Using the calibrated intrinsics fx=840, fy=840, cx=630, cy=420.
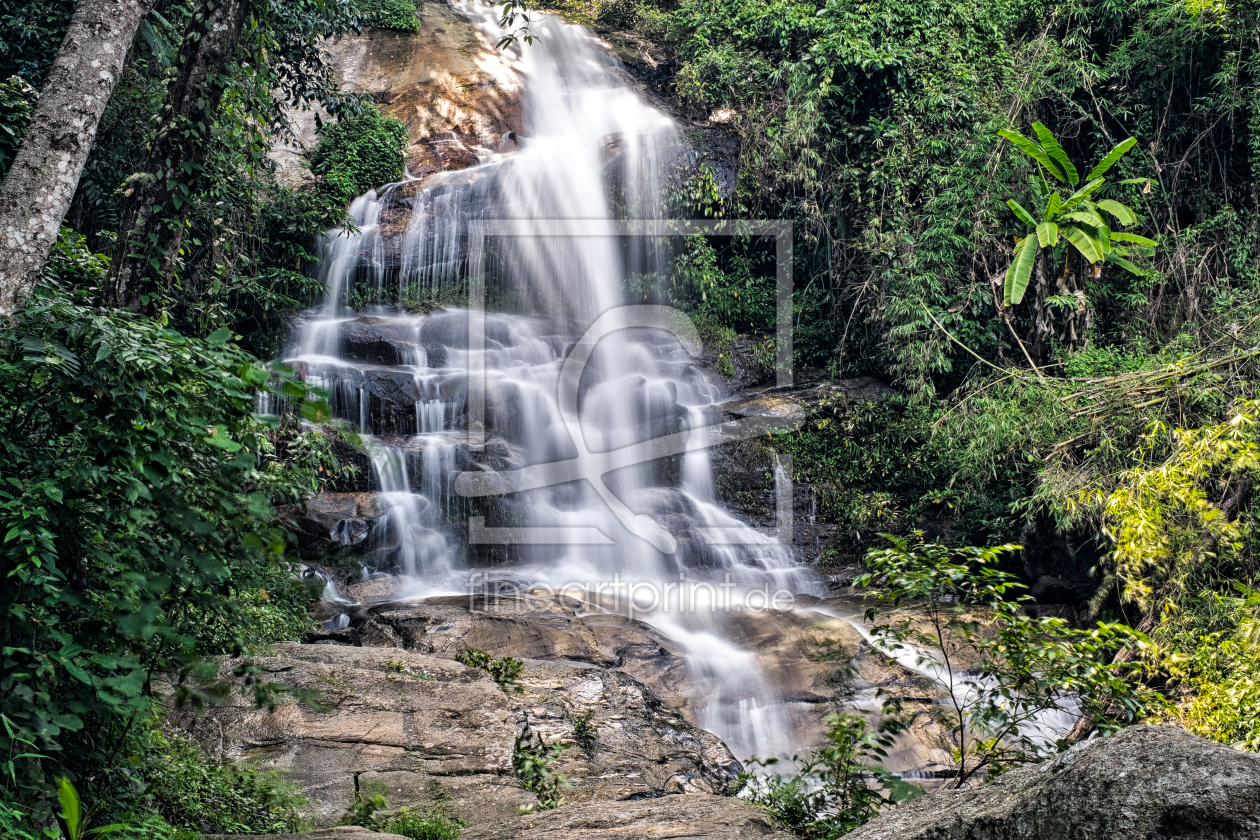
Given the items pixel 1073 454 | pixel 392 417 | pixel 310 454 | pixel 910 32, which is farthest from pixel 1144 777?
pixel 910 32

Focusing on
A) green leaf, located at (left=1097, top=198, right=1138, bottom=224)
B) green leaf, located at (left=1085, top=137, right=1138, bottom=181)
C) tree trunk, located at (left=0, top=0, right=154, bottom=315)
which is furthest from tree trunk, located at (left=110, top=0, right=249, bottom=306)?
green leaf, located at (left=1097, top=198, right=1138, bottom=224)

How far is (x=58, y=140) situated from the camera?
13.3 feet

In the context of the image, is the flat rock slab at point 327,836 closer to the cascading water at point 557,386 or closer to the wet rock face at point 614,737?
the wet rock face at point 614,737

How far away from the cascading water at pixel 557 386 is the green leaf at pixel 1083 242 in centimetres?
544

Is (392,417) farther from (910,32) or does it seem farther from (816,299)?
(910,32)

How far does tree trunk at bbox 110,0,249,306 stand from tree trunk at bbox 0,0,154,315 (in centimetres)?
115

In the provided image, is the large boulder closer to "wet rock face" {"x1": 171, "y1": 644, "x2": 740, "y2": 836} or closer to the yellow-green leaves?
"wet rock face" {"x1": 171, "y1": 644, "x2": 740, "y2": 836}

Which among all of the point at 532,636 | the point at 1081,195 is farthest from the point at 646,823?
the point at 1081,195

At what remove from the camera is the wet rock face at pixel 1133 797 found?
183 cm

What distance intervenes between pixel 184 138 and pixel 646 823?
5143 millimetres

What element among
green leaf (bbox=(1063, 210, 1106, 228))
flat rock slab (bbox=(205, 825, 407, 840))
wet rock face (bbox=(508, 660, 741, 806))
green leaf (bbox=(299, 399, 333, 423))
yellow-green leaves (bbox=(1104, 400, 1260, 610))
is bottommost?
wet rock face (bbox=(508, 660, 741, 806))

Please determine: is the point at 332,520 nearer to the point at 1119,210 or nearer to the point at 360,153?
the point at 360,153

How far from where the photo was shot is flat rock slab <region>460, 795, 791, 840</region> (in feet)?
12.6

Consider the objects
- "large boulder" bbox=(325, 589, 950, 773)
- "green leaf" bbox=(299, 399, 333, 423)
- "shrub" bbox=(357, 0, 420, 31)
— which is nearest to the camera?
"green leaf" bbox=(299, 399, 333, 423)
